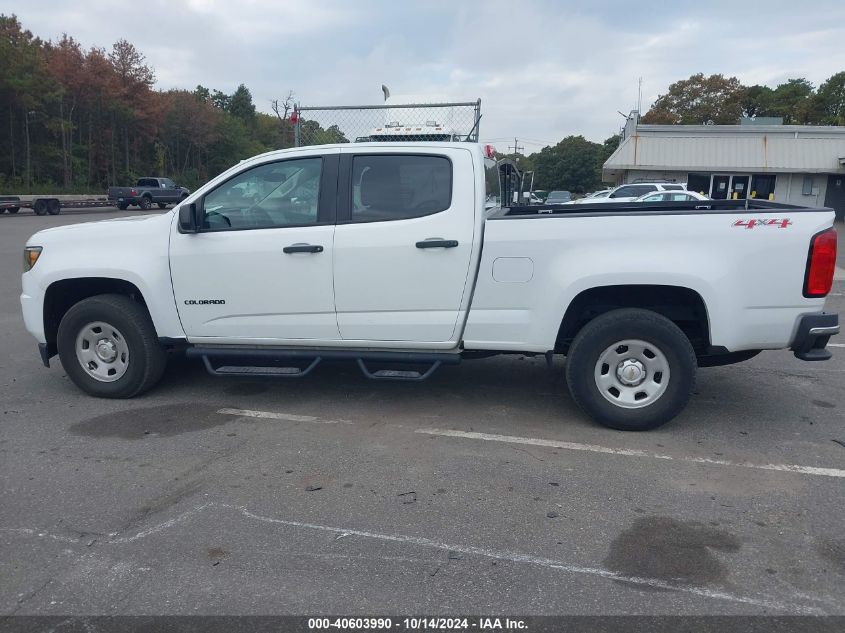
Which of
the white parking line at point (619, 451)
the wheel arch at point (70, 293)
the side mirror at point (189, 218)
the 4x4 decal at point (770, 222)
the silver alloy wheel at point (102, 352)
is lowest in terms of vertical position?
the white parking line at point (619, 451)

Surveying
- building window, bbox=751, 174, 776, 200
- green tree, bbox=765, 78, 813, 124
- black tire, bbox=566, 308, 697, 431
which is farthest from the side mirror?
green tree, bbox=765, 78, 813, 124

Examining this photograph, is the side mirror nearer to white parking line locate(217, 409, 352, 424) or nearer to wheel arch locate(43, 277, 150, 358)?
wheel arch locate(43, 277, 150, 358)

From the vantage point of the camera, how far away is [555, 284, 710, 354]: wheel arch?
16.2 ft

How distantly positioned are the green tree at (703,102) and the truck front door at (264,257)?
2359 inches

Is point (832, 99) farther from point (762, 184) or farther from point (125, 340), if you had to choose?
point (125, 340)

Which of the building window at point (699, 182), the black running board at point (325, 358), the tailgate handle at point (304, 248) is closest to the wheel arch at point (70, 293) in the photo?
the black running board at point (325, 358)

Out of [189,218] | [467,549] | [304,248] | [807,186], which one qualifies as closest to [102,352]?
[189,218]

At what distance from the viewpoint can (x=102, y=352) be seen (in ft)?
18.8

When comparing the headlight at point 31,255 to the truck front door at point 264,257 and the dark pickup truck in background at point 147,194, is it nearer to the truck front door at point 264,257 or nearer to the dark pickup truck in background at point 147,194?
the truck front door at point 264,257

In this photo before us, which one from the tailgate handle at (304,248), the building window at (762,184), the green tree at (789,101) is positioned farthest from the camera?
the green tree at (789,101)

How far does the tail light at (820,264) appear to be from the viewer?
456 cm

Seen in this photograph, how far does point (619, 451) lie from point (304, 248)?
2.62 m

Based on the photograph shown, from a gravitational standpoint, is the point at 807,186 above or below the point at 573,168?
below

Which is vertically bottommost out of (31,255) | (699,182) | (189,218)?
(31,255)
